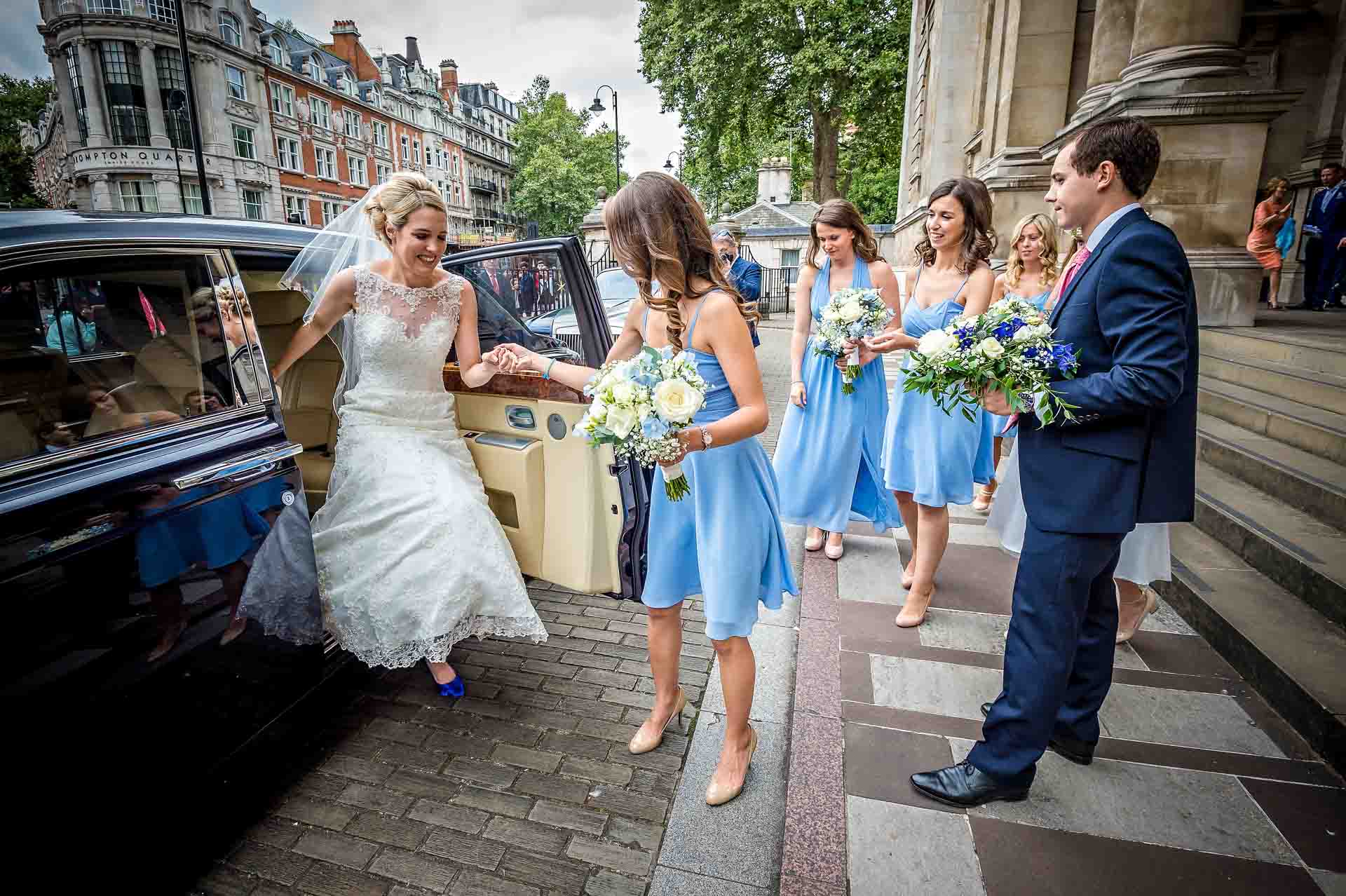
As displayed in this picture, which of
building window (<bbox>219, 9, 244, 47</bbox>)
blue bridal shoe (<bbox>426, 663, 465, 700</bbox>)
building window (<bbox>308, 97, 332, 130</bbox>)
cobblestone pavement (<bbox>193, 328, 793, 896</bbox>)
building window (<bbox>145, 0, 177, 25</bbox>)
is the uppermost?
building window (<bbox>219, 9, 244, 47</bbox>)

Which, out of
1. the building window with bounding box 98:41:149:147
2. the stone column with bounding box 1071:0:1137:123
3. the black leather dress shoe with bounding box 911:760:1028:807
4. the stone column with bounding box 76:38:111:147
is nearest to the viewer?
the black leather dress shoe with bounding box 911:760:1028:807

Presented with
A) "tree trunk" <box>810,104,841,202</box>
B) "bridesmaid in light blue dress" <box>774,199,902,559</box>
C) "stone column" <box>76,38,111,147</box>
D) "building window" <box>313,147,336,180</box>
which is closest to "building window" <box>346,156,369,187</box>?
"building window" <box>313,147,336,180</box>

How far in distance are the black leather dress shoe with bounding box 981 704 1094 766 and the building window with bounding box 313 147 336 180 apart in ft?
150

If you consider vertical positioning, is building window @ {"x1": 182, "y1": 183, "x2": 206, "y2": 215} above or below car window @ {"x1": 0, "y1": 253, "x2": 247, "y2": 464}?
above

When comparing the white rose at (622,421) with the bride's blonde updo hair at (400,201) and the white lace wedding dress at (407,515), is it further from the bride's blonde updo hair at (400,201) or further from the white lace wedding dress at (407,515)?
the bride's blonde updo hair at (400,201)

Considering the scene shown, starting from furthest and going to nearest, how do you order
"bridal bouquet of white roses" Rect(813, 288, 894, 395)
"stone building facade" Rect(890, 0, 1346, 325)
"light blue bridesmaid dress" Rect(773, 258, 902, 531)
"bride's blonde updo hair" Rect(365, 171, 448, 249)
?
"stone building facade" Rect(890, 0, 1346, 325) → "light blue bridesmaid dress" Rect(773, 258, 902, 531) → "bridal bouquet of white roses" Rect(813, 288, 894, 395) → "bride's blonde updo hair" Rect(365, 171, 448, 249)

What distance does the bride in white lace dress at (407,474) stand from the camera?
8.86ft

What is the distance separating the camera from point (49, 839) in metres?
1.70

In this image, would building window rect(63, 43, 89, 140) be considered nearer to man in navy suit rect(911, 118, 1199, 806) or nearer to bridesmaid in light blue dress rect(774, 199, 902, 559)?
bridesmaid in light blue dress rect(774, 199, 902, 559)

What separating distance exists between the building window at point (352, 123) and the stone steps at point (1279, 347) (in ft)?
153

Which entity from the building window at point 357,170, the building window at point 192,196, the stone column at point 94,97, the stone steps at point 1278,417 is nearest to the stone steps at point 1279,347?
the stone steps at point 1278,417

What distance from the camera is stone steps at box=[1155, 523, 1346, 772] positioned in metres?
2.50

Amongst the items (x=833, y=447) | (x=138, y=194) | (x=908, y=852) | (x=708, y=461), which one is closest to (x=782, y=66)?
(x=138, y=194)

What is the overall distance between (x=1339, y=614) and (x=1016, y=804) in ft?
6.35
